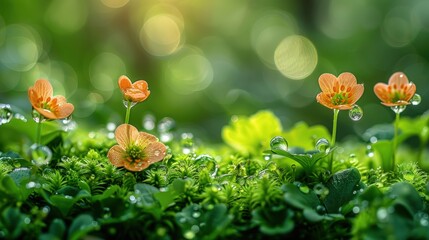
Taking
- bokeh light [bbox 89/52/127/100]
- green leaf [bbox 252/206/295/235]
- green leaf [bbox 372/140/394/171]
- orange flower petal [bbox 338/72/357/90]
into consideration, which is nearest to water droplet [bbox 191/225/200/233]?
green leaf [bbox 252/206/295/235]

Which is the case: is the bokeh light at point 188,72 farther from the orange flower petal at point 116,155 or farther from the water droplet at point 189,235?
the water droplet at point 189,235

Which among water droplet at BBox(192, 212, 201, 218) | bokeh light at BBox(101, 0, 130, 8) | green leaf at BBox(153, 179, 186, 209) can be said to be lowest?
water droplet at BBox(192, 212, 201, 218)

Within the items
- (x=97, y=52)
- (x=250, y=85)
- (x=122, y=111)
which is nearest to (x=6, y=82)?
(x=122, y=111)

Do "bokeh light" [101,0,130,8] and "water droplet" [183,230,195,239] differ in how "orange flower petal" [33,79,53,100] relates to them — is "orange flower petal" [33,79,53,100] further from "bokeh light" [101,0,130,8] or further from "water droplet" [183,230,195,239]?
"bokeh light" [101,0,130,8]

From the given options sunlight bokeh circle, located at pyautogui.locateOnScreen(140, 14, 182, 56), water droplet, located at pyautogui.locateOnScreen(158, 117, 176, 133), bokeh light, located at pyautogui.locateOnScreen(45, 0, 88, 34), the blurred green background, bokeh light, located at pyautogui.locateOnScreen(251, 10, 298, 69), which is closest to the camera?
water droplet, located at pyautogui.locateOnScreen(158, 117, 176, 133)

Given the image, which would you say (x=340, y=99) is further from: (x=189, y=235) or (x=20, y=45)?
(x=20, y=45)
